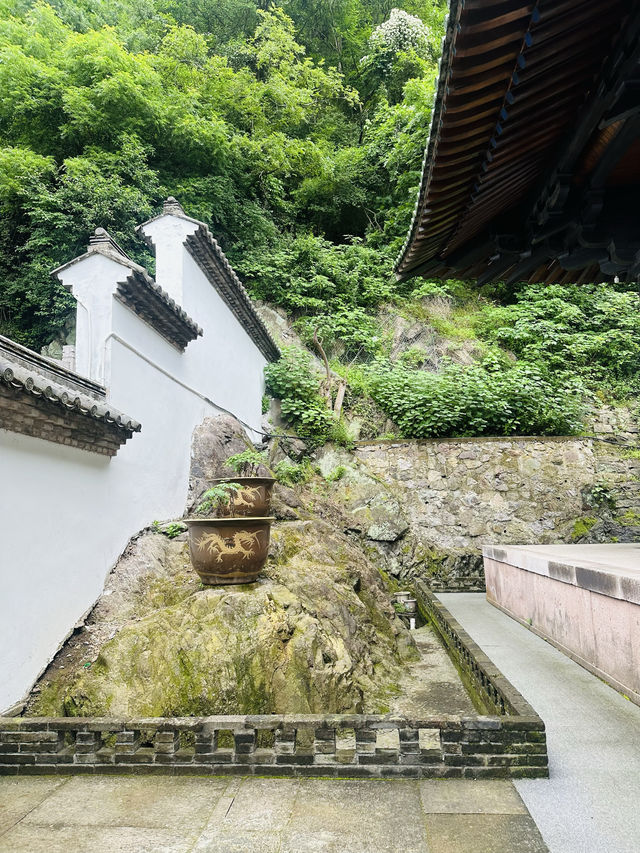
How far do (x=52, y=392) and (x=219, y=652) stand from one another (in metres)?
2.26

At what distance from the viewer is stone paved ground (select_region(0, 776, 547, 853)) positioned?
2.18m

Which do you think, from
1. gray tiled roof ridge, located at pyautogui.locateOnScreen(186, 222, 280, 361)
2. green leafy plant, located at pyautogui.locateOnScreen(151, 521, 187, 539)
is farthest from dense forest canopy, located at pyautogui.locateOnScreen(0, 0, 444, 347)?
green leafy plant, located at pyautogui.locateOnScreen(151, 521, 187, 539)

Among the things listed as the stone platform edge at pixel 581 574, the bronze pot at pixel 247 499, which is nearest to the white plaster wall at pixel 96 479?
the bronze pot at pixel 247 499

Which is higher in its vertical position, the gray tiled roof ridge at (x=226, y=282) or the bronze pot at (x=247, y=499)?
the gray tiled roof ridge at (x=226, y=282)

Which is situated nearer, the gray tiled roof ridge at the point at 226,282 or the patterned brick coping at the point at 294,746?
the patterned brick coping at the point at 294,746

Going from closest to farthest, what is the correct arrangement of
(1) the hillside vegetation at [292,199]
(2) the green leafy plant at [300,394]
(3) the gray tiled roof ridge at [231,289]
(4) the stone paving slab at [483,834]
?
(4) the stone paving slab at [483,834] < (3) the gray tiled roof ridge at [231,289] < (2) the green leafy plant at [300,394] < (1) the hillside vegetation at [292,199]

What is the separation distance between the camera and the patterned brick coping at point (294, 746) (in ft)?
9.10

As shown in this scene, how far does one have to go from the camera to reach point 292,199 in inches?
646

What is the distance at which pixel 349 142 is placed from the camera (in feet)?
56.9

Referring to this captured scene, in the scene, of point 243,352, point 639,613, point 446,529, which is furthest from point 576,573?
point 243,352

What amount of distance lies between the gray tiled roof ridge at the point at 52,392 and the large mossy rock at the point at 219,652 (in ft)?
5.00

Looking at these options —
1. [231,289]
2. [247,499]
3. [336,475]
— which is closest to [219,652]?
[247,499]

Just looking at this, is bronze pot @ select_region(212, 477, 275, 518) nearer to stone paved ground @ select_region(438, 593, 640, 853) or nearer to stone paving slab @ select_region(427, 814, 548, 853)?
stone paved ground @ select_region(438, 593, 640, 853)

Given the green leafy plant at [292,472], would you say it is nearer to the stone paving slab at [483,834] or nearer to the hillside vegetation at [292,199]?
the hillside vegetation at [292,199]
